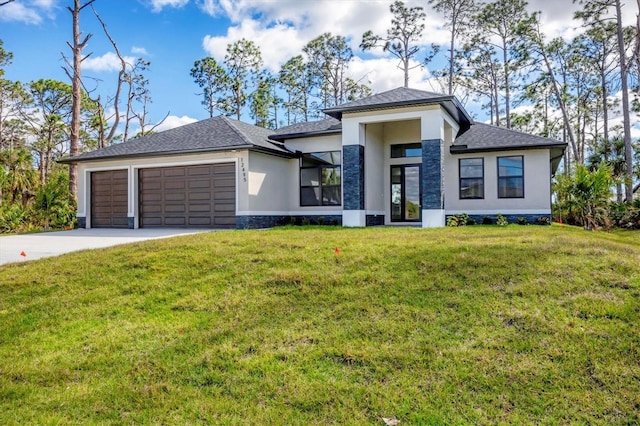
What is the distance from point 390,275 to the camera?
18.5ft

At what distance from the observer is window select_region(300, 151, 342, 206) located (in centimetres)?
1572

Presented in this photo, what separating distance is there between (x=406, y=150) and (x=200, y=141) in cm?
752

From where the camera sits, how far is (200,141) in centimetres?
1520

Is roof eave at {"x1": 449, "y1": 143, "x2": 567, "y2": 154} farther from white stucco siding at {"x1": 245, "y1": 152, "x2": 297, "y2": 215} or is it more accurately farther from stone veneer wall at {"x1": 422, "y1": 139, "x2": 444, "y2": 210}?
white stucco siding at {"x1": 245, "y1": 152, "x2": 297, "y2": 215}

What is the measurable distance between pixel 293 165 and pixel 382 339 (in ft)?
41.6

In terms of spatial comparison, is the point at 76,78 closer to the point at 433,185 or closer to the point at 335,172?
the point at 335,172

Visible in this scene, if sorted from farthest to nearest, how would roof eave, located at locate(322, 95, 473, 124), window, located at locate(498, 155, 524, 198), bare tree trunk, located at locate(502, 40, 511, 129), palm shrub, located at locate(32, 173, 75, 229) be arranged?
bare tree trunk, located at locate(502, 40, 511, 129) → palm shrub, located at locate(32, 173, 75, 229) → window, located at locate(498, 155, 524, 198) → roof eave, located at locate(322, 95, 473, 124)

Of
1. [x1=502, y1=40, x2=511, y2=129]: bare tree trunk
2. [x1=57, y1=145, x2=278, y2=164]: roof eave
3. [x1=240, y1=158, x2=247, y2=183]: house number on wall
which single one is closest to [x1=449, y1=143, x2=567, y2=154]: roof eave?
[x1=57, y1=145, x2=278, y2=164]: roof eave

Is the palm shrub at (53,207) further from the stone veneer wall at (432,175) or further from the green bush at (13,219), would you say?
the stone veneer wall at (432,175)

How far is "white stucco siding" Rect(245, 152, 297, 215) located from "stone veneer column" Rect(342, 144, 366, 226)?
270cm

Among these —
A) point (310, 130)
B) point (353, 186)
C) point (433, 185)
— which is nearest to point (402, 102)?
point (433, 185)

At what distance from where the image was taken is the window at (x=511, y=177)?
48.8 feet

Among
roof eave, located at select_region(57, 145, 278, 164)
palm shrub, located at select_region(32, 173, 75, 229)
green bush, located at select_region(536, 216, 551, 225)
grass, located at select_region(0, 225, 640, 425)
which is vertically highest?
roof eave, located at select_region(57, 145, 278, 164)

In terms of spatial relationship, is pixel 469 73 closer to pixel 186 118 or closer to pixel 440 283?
pixel 186 118
